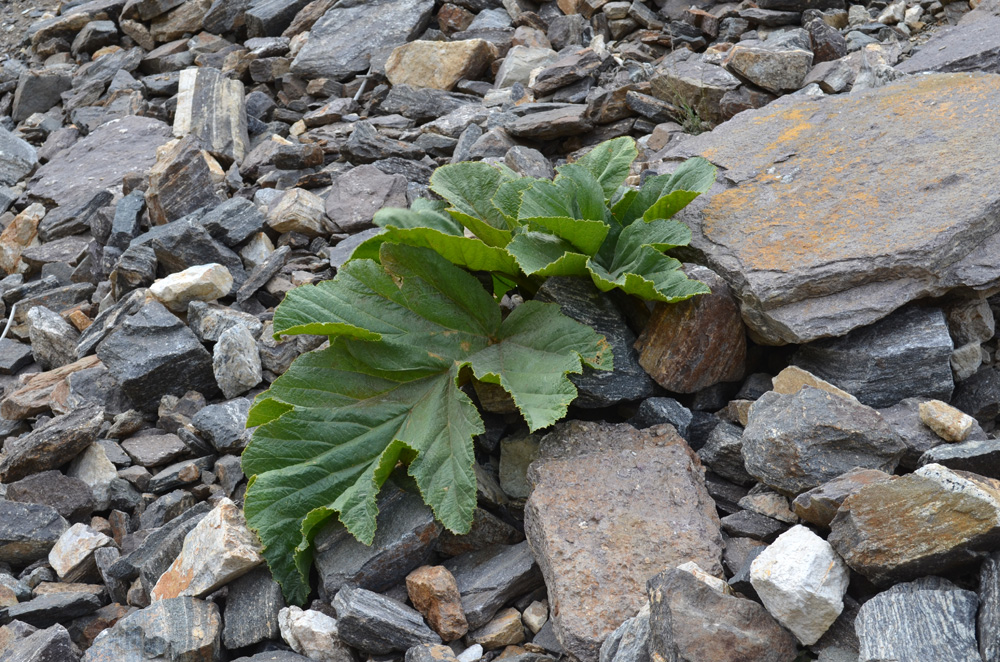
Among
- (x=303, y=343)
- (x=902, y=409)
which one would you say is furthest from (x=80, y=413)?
(x=902, y=409)

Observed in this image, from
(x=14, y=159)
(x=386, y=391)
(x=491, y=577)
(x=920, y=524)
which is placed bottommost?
(x=14, y=159)

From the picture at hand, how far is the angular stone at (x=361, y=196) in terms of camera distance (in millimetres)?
5129

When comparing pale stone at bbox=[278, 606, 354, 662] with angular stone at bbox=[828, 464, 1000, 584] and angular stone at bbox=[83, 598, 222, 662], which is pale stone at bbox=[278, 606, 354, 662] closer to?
angular stone at bbox=[83, 598, 222, 662]

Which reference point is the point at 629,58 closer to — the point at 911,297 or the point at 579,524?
the point at 911,297

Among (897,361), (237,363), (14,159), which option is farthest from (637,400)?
(14,159)

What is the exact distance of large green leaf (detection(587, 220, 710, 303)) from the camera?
3.02 metres

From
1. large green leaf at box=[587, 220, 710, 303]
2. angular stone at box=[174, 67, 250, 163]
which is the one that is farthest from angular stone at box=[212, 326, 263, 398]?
angular stone at box=[174, 67, 250, 163]

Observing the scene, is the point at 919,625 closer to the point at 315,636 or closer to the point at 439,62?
the point at 315,636

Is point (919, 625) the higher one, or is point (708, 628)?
point (919, 625)

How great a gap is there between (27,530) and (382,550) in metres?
1.69

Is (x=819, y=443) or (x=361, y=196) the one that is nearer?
(x=819, y=443)

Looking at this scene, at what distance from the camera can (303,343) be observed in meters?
4.12

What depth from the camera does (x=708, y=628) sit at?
2.22 m

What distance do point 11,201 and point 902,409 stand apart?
652 centimetres
